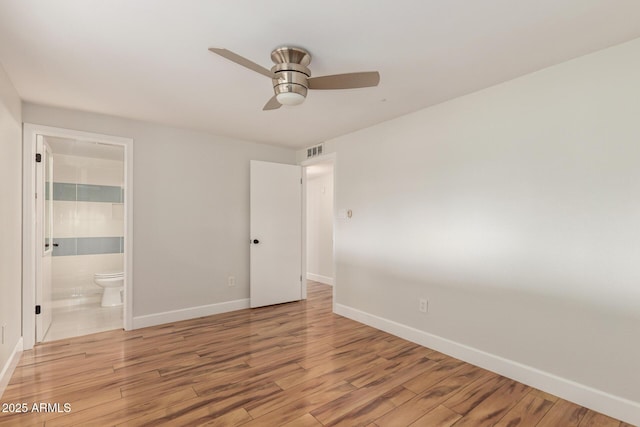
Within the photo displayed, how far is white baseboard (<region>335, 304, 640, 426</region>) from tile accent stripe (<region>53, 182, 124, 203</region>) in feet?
16.4

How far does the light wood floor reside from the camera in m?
1.97

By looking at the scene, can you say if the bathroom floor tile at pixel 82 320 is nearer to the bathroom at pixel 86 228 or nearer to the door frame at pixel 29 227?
the bathroom at pixel 86 228

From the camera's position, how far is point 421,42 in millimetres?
1975

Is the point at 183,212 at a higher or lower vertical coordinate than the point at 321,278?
higher

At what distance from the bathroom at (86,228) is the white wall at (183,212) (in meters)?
1.16

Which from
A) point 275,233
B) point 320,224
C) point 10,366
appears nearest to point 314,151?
point 275,233

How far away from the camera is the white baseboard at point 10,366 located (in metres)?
2.24

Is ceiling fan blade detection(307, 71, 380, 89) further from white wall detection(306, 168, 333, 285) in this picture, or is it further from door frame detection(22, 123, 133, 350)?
white wall detection(306, 168, 333, 285)

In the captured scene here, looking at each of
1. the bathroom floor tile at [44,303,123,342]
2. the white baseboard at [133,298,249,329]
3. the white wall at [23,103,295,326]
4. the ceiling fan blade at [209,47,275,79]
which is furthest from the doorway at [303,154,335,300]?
the ceiling fan blade at [209,47,275,79]

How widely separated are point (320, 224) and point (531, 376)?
15.1 feet

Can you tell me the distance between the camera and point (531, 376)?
7.71 feet

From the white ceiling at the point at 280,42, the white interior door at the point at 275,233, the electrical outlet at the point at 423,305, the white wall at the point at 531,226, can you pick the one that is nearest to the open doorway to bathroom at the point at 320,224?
the white interior door at the point at 275,233

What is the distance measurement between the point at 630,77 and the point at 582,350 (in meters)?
1.83

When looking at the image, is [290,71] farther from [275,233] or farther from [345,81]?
[275,233]
